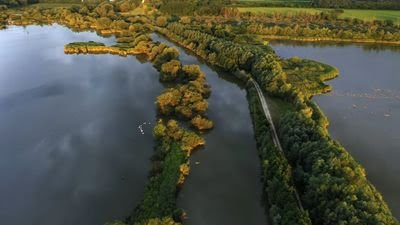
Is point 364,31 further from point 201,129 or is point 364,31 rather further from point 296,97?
point 201,129

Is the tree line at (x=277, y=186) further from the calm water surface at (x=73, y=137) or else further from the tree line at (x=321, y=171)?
the calm water surface at (x=73, y=137)

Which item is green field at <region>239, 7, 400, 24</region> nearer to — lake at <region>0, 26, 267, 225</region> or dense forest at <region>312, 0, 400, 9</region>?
dense forest at <region>312, 0, 400, 9</region>

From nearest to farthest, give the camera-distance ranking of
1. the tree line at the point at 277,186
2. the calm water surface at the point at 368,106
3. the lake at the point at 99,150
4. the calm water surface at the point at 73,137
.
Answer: the tree line at the point at 277,186 → the lake at the point at 99,150 → the calm water surface at the point at 73,137 → the calm water surface at the point at 368,106

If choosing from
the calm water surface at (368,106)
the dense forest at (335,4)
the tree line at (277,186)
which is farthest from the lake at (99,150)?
the dense forest at (335,4)

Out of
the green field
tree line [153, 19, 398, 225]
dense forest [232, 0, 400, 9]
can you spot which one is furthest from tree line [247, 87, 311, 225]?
dense forest [232, 0, 400, 9]

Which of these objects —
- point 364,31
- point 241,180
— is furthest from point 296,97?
point 364,31
